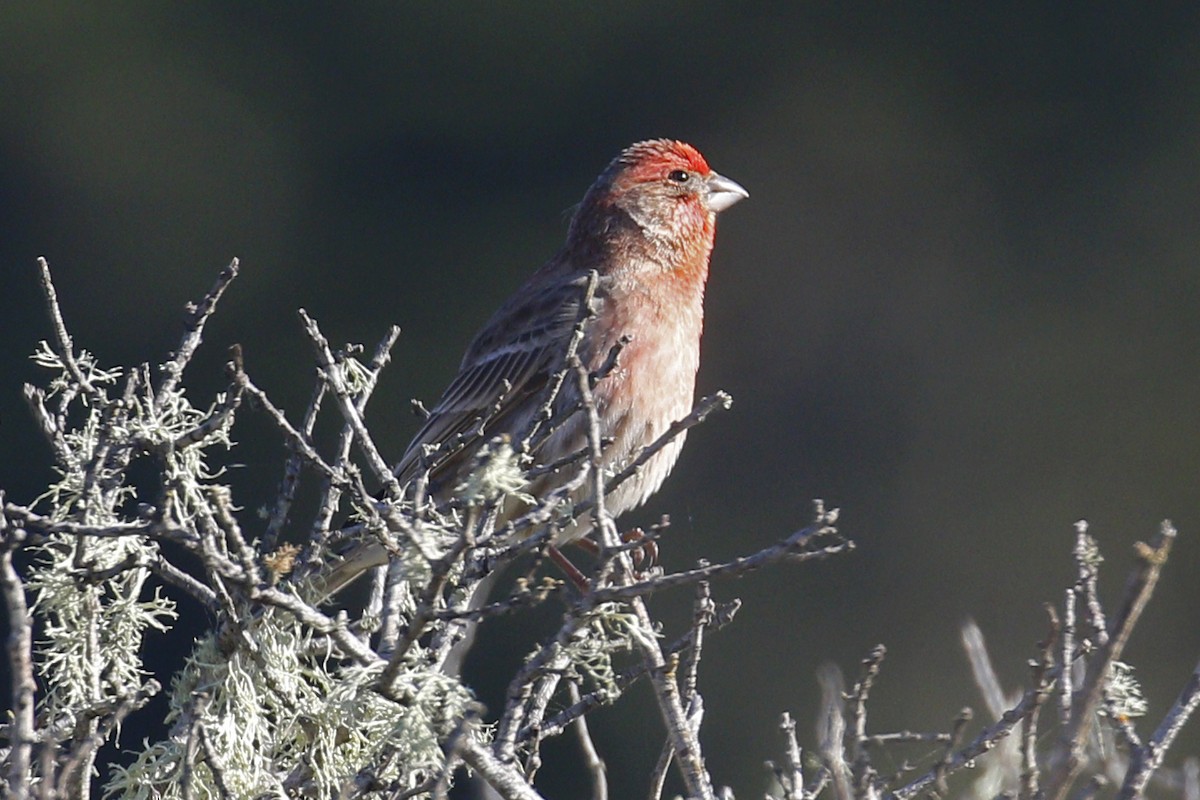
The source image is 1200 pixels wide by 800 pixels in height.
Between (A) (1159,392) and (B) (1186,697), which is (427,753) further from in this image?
(A) (1159,392)

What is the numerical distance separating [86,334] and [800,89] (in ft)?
28.3

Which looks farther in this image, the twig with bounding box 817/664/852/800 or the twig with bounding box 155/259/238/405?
the twig with bounding box 155/259/238/405

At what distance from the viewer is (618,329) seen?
712cm

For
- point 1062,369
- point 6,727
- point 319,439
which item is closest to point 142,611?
point 6,727

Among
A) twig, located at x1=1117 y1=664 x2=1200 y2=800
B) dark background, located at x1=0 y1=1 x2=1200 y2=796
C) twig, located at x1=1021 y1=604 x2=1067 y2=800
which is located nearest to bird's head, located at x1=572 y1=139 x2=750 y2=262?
twig, located at x1=1021 y1=604 x2=1067 y2=800

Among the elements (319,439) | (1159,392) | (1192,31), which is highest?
(1192,31)

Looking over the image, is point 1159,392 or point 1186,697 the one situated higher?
point 1186,697

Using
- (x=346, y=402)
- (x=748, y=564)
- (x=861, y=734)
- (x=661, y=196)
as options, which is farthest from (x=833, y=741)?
(x=661, y=196)

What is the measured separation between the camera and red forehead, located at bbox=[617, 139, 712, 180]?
7.85 m

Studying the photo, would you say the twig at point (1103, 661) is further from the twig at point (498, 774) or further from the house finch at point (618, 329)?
the house finch at point (618, 329)

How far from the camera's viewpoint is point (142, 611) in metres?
4.34

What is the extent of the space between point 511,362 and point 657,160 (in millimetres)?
999

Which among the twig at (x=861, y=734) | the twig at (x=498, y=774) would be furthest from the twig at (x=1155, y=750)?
the twig at (x=498, y=774)

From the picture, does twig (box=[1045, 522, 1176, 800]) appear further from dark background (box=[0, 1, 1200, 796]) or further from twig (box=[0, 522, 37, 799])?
dark background (box=[0, 1, 1200, 796])
